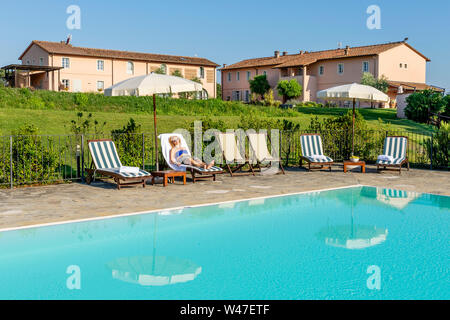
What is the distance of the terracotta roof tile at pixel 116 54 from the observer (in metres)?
45.0

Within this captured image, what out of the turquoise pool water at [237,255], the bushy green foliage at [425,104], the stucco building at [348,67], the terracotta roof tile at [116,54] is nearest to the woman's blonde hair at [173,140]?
the turquoise pool water at [237,255]

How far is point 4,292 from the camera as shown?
13.7 feet

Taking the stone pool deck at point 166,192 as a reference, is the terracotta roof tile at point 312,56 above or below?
above

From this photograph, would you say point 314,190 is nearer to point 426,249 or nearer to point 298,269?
point 426,249

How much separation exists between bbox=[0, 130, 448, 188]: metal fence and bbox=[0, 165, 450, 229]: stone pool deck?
42 centimetres

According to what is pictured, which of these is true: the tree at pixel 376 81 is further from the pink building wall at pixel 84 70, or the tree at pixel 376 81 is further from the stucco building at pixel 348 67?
the pink building wall at pixel 84 70

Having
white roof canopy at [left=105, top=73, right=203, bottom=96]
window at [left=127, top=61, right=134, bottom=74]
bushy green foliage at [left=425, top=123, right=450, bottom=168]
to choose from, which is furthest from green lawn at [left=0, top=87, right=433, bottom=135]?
window at [left=127, top=61, right=134, bottom=74]

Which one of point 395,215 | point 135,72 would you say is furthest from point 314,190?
point 135,72

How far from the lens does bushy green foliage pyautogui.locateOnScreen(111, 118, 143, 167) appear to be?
1090 centimetres

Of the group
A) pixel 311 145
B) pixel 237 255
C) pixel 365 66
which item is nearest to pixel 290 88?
pixel 365 66

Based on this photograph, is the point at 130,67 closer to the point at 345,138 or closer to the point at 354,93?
the point at 345,138

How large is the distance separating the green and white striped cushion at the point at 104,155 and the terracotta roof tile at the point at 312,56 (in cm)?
3805
